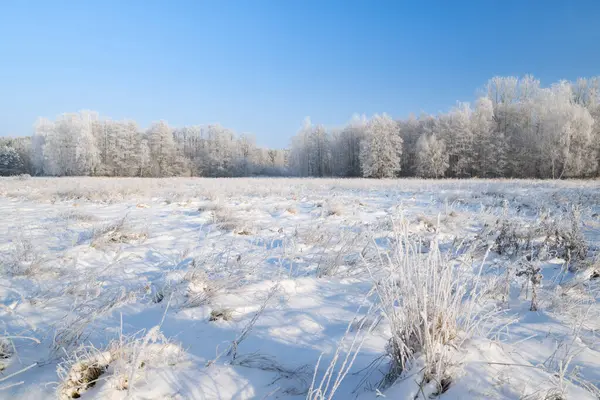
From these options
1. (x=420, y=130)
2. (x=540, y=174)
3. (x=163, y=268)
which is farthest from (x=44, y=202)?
(x=420, y=130)

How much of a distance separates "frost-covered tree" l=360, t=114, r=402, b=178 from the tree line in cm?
13

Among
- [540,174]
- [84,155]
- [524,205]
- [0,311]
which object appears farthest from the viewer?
[84,155]

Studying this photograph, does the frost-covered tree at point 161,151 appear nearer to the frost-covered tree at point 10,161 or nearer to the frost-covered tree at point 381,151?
the frost-covered tree at point 10,161

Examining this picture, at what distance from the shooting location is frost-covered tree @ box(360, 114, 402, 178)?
3856cm

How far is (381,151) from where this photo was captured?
1537 inches

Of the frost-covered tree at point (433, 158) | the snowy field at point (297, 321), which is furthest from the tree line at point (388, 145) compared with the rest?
the snowy field at point (297, 321)

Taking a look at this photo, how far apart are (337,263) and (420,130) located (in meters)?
45.9

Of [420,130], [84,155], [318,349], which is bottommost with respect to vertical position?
[318,349]

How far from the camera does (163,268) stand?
3.26m

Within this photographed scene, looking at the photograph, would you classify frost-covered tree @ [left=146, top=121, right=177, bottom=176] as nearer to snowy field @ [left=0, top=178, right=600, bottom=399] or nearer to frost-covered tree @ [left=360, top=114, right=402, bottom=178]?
frost-covered tree @ [left=360, top=114, right=402, bottom=178]

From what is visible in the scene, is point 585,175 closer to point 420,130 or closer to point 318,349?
point 420,130

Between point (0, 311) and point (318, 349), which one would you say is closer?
point (318, 349)

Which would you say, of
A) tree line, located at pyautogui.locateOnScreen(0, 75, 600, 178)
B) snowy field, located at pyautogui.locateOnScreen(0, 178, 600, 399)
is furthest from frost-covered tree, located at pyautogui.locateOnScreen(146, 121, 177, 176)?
snowy field, located at pyautogui.locateOnScreen(0, 178, 600, 399)

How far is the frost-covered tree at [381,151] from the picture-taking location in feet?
127
